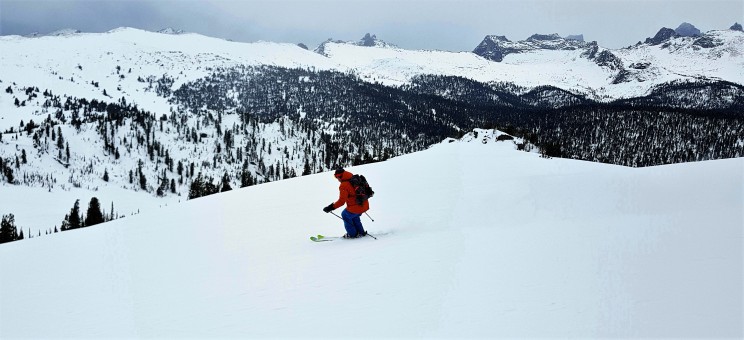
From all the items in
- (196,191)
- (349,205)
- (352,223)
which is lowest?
(196,191)

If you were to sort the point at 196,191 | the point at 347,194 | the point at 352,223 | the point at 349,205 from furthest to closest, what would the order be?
the point at 196,191
the point at 352,223
the point at 349,205
the point at 347,194

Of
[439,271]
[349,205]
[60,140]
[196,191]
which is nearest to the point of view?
[439,271]

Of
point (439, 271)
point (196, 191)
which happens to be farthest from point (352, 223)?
point (196, 191)

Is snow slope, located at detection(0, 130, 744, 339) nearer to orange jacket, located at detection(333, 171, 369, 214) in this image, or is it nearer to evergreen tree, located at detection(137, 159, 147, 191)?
orange jacket, located at detection(333, 171, 369, 214)

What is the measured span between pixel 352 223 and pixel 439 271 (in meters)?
4.96

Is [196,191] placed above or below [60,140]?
below

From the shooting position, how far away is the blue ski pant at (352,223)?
40.2ft

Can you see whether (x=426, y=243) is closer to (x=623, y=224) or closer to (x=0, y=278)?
(x=623, y=224)

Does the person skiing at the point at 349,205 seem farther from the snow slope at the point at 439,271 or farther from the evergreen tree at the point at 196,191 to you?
the evergreen tree at the point at 196,191

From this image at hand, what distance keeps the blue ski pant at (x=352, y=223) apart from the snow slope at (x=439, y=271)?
1.46 ft

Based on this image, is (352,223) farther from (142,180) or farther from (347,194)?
(142,180)

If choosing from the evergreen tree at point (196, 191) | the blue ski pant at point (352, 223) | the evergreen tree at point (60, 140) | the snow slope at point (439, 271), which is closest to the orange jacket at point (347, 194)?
the blue ski pant at point (352, 223)

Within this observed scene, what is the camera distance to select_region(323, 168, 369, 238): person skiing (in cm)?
1170

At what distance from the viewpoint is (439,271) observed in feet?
25.9
